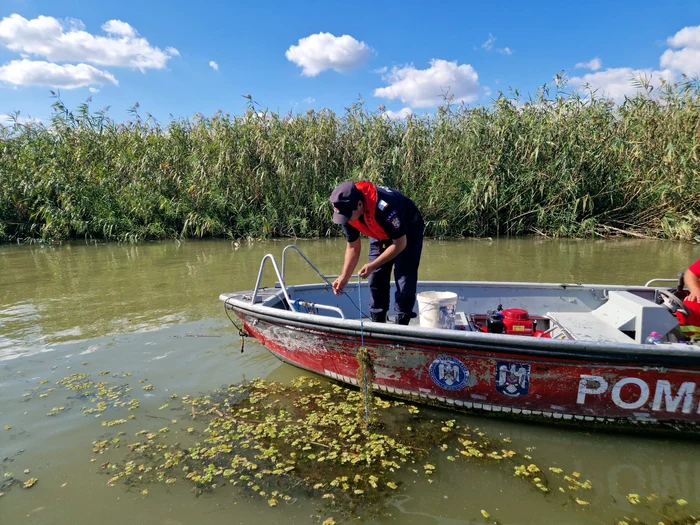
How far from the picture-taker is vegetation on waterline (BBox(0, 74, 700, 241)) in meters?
10.9

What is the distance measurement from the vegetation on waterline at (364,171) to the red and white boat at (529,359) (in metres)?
7.40

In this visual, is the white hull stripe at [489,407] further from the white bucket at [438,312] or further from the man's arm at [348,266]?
the man's arm at [348,266]

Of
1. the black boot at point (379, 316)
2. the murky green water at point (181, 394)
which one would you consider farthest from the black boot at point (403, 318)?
the murky green water at point (181, 394)

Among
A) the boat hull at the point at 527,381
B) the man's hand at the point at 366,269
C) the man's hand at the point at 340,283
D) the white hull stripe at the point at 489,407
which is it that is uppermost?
the man's hand at the point at 366,269

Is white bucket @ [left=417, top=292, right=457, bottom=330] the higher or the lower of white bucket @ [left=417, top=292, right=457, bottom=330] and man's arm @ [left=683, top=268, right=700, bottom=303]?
the lower

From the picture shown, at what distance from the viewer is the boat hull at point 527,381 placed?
2969mm

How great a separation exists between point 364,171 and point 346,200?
8344mm

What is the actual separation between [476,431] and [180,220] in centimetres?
1082

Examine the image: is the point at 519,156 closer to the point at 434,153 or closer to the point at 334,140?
the point at 434,153

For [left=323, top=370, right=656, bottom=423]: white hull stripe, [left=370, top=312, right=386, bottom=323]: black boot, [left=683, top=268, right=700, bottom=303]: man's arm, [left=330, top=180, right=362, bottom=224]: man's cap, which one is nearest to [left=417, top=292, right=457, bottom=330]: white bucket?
[left=370, top=312, right=386, bottom=323]: black boot

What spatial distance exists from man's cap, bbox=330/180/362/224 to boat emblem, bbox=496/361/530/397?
1.42 m

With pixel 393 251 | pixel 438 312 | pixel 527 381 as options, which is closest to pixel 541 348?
pixel 527 381

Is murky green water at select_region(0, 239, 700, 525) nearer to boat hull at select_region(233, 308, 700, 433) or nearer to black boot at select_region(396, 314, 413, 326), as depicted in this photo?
boat hull at select_region(233, 308, 700, 433)

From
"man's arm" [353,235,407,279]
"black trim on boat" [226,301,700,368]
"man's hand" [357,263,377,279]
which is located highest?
"man's arm" [353,235,407,279]
